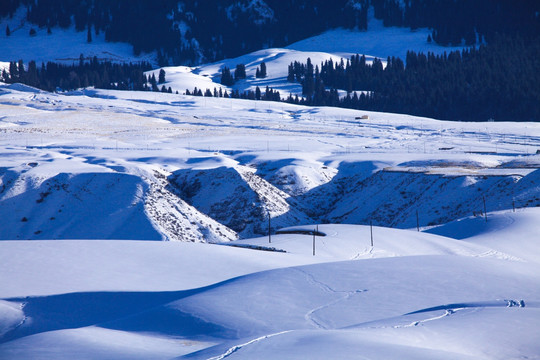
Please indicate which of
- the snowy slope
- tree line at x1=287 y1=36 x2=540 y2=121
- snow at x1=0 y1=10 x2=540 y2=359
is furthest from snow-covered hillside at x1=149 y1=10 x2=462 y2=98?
the snowy slope

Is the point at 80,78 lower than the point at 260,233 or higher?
higher

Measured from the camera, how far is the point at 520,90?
12081 centimetres

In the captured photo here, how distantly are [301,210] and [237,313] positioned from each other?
38.0m

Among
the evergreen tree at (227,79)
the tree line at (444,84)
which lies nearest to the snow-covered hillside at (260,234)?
the tree line at (444,84)

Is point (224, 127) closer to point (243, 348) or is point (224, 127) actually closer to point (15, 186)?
point (15, 186)

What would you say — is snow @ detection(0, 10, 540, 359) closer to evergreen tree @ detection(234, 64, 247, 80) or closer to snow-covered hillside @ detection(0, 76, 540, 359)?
snow-covered hillside @ detection(0, 76, 540, 359)

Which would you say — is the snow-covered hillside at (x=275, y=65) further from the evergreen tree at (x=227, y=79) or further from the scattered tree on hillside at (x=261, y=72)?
the evergreen tree at (x=227, y=79)

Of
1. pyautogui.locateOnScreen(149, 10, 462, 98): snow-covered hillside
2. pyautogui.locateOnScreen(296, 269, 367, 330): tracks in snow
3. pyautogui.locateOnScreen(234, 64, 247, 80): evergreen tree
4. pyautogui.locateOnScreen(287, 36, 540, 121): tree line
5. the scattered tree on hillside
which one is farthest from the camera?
pyautogui.locateOnScreen(234, 64, 247, 80): evergreen tree

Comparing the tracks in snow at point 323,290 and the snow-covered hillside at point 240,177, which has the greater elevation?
the tracks in snow at point 323,290

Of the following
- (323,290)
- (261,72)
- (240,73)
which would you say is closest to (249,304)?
(323,290)

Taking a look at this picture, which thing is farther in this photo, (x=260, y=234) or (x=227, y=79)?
(x=227, y=79)

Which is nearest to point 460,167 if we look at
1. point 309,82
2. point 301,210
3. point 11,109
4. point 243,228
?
point 301,210

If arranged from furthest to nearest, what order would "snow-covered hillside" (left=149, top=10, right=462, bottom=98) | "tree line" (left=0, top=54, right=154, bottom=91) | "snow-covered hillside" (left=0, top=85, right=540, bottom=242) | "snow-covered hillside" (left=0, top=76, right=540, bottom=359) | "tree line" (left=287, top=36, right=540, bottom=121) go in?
1. "snow-covered hillside" (left=149, top=10, right=462, bottom=98)
2. "tree line" (left=0, top=54, right=154, bottom=91)
3. "tree line" (left=287, top=36, right=540, bottom=121)
4. "snow-covered hillside" (left=0, top=85, right=540, bottom=242)
5. "snow-covered hillside" (left=0, top=76, right=540, bottom=359)

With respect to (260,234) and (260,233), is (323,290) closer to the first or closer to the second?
(260,234)
